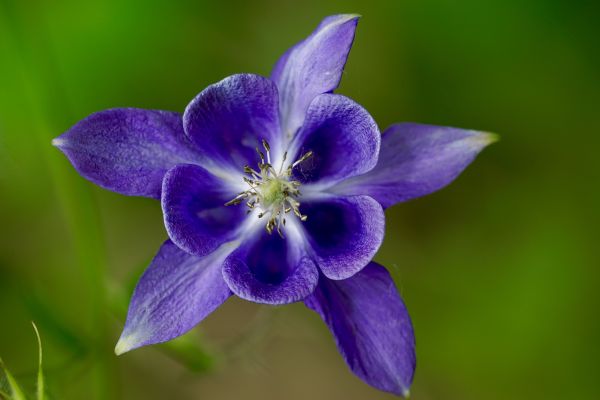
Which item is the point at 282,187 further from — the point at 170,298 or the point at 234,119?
the point at 170,298

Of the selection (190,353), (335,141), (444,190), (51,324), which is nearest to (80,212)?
(51,324)

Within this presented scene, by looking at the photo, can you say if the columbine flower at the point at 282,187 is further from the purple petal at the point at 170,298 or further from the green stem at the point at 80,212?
the green stem at the point at 80,212

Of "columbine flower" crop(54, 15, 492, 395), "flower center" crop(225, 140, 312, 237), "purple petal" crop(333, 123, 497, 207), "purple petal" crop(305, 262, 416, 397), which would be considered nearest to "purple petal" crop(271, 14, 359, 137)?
"columbine flower" crop(54, 15, 492, 395)

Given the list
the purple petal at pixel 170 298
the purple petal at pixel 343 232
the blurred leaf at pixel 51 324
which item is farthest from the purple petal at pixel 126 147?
the blurred leaf at pixel 51 324

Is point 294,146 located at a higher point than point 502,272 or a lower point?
higher

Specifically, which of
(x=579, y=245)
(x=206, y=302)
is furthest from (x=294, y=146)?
(x=579, y=245)

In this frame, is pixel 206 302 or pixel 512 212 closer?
pixel 206 302

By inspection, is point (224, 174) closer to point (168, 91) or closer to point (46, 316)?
point (46, 316)
